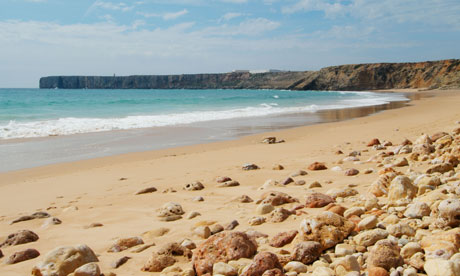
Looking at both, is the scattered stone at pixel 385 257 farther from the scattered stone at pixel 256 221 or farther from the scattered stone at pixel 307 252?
the scattered stone at pixel 256 221

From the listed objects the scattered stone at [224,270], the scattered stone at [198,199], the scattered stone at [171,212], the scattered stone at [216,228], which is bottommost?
the scattered stone at [198,199]

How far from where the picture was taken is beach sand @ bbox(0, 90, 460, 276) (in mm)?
3367

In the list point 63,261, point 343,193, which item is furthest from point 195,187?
point 63,261

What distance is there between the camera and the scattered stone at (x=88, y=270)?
246 cm

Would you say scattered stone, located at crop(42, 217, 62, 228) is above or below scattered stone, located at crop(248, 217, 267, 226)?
below

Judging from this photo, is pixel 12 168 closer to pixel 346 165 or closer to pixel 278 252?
pixel 346 165

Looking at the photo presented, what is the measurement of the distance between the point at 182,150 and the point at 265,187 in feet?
16.3

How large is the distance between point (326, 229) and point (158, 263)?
1.12m

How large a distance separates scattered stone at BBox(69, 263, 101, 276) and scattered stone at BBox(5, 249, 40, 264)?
725 mm

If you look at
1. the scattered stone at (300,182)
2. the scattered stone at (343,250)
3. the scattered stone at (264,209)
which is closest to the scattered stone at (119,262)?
the scattered stone at (264,209)

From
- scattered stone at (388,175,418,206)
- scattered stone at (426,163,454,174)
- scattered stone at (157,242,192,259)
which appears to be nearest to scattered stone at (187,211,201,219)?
scattered stone at (157,242,192,259)

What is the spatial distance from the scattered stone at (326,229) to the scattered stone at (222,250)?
1.19ft

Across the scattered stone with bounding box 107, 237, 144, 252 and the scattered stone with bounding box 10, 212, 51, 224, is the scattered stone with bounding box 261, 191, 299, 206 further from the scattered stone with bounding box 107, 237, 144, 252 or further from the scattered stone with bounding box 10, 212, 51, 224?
the scattered stone with bounding box 10, 212, 51, 224

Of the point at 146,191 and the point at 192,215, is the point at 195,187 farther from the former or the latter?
the point at 192,215
